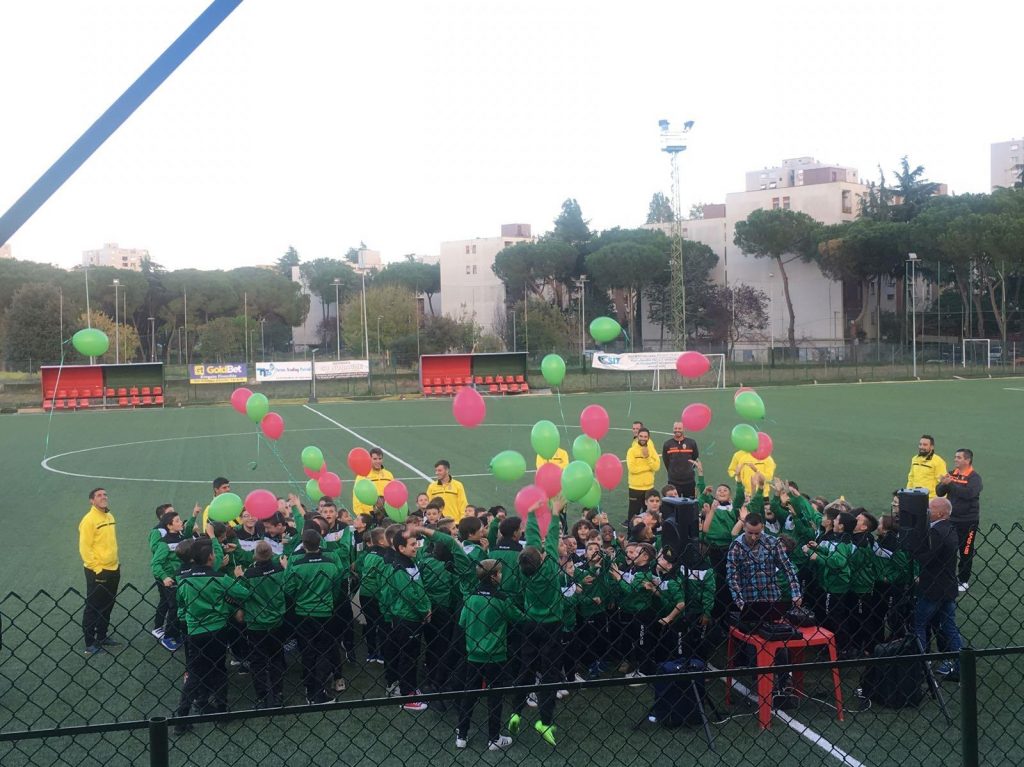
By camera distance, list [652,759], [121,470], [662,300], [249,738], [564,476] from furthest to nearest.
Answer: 1. [662,300]
2. [121,470]
3. [564,476]
4. [249,738]
5. [652,759]

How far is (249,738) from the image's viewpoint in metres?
6.40

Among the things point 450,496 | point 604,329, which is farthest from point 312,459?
point 604,329

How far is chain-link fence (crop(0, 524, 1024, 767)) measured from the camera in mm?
6086

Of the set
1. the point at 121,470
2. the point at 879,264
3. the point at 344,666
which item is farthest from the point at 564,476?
the point at 879,264

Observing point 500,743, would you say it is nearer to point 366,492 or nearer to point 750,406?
point 366,492

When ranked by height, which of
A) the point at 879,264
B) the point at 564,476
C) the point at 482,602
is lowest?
the point at 482,602

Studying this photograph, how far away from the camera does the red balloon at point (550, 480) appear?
7.97 metres

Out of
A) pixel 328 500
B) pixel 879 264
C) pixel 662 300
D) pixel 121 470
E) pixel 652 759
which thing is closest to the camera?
pixel 652 759

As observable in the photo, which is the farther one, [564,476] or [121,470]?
[121,470]

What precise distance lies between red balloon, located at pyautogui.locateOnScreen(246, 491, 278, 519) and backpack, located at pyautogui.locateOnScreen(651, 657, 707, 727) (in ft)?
13.9

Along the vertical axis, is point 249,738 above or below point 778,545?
below

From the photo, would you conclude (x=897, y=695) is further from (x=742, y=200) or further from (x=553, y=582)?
(x=742, y=200)

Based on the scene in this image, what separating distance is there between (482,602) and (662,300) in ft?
214

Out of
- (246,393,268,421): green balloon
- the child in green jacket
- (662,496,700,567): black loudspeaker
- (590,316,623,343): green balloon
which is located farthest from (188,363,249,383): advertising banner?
the child in green jacket
